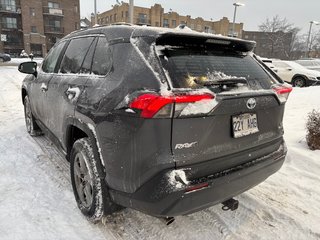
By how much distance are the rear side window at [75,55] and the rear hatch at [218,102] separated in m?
1.19

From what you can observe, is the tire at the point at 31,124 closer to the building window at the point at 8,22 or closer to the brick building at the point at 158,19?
the building window at the point at 8,22

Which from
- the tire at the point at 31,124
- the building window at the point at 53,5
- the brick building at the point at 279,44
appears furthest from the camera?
the brick building at the point at 279,44

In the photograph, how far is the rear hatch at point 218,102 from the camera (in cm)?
204

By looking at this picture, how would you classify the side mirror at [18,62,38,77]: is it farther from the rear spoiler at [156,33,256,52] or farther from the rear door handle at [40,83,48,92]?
the rear spoiler at [156,33,256,52]

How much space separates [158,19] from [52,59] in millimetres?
61277

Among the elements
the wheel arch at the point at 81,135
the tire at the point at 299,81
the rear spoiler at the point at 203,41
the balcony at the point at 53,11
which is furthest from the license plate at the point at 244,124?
the balcony at the point at 53,11

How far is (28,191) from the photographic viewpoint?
127 inches

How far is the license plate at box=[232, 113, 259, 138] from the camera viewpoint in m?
2.28

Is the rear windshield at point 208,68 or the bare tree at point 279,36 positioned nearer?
the rear windshield at point 208,68

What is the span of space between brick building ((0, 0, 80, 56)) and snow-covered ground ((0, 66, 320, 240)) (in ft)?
149

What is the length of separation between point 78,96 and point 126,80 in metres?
0.78

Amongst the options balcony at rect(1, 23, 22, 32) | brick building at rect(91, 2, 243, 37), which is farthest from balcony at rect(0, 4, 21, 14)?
brick building at rect(91, 2, 243, 37)

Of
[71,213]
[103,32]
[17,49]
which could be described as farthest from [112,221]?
[17,49]

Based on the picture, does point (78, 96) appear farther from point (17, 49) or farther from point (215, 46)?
point (17, 49)
